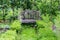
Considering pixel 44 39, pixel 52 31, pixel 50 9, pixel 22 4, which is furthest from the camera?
pixel 22 4

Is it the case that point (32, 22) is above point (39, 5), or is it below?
below

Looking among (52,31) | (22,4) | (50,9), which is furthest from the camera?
(22,4)

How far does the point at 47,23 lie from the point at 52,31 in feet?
1.24

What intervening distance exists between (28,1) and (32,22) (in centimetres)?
111

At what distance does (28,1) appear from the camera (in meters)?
8.62

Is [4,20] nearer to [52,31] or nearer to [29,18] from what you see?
[29,18]

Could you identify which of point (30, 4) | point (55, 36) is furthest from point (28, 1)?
point (55, 36)

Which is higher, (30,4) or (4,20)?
(30,4)

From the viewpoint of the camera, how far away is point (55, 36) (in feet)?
21.4

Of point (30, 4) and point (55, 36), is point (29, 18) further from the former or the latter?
point (55, 36)

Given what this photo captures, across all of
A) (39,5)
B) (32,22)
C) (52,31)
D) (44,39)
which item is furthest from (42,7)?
(44,39)

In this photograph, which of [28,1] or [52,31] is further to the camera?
[28,1]

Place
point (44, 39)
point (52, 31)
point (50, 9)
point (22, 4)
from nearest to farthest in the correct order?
point (44, 39) → point (52, 31) → point (50, 9) → point (22, 4)

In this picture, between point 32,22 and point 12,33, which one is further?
point 32,22
